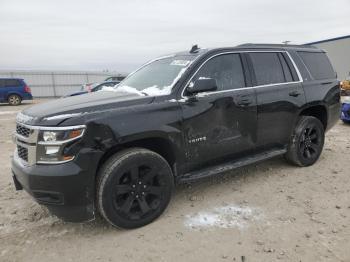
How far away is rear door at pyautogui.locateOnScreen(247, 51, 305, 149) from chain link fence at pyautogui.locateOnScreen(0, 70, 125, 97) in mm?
25651

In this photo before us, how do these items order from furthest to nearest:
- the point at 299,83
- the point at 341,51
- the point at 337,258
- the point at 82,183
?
the point at 341,51
the point at 299,83
the point at 82,183
the point at 337,258

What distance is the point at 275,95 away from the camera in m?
4.45

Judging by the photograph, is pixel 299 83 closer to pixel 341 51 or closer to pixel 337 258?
pixel 337 258

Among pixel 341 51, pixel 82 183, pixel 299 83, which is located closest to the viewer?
pixel 82 183

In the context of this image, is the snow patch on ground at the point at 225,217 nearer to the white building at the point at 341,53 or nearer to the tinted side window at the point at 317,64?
the tinted side window at the point at 317,64

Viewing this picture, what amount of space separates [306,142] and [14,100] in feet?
60.1

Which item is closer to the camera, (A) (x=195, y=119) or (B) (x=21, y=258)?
(B) (x=21, y=258)

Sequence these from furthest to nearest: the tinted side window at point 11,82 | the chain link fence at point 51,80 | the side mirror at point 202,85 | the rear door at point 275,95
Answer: the chain link fence at point 51,80
the tinted side window at point 11,82
the rear door at point 275,95
the side mirror at point 202,85

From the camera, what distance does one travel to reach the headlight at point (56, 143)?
2.90 m

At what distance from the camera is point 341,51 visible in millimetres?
27062

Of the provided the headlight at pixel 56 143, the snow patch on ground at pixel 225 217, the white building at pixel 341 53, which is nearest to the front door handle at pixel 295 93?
the snow patch on ground at pixel 225 217

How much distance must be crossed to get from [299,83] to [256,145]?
126 cm

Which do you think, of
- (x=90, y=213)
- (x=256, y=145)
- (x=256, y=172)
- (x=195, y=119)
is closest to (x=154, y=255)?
Result: (x=90, y=213)

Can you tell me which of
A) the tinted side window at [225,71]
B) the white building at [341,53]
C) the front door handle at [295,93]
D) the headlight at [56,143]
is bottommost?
the headlight at [56,143]
